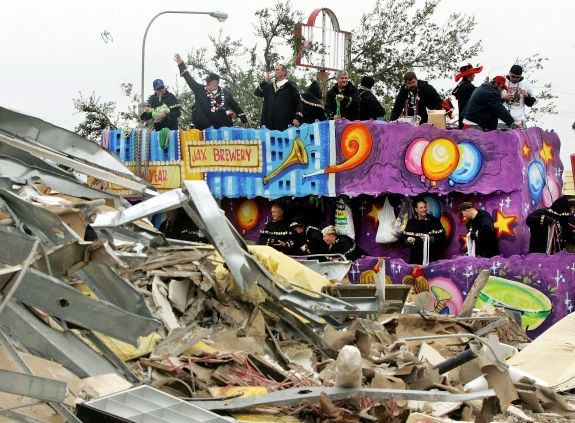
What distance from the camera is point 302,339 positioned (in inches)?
242

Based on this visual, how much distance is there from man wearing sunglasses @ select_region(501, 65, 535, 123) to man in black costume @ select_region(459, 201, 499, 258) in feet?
7.42

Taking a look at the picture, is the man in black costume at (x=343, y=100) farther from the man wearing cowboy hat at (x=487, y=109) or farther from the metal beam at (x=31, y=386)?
the metal beam at (x=31, y=386)

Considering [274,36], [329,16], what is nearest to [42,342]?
[329,16]

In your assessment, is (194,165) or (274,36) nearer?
(194,165)

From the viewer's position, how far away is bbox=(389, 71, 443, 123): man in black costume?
44.2 ft

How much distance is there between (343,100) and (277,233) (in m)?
2.27

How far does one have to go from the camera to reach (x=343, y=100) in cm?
1345

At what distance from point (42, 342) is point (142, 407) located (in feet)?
2.25

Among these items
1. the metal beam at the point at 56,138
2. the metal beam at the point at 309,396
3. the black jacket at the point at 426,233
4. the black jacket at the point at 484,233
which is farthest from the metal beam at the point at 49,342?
the black jacket at the point at 426,233

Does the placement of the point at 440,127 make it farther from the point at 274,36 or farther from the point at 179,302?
the point at 274,36

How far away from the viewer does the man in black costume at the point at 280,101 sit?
43.9 feet

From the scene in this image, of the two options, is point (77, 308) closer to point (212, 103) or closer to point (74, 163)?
point (74, 163)

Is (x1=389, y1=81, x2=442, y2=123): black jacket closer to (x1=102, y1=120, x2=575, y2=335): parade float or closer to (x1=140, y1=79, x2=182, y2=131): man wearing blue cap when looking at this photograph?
(x1=102, y1=120, x2=575, y2=335): parade float

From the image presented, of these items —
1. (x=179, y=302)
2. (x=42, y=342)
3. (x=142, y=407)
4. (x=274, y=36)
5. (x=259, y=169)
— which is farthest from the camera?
(x=274, y=36)
